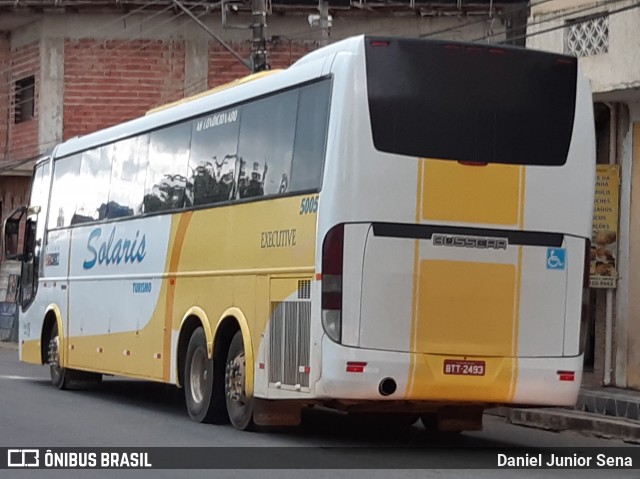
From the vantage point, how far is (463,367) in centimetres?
1295

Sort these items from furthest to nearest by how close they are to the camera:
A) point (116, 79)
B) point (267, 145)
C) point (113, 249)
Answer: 1. point (116, 79)
2. point (113, 249)
3. point (267, 145)

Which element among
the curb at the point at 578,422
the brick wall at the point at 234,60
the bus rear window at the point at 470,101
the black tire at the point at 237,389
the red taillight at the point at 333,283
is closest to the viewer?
the red taillight at the point at 333,283

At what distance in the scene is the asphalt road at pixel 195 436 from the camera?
11641mm

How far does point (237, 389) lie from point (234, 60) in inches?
862

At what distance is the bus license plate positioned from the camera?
1290cm

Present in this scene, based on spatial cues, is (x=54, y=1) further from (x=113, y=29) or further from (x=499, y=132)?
(x=499, y=132)

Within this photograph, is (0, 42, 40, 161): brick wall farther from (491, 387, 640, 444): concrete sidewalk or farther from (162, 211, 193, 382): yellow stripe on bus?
(491, 387, 640, 444): concrete sidewalk

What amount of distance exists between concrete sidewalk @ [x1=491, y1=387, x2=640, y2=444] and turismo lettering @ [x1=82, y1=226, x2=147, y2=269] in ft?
16.6

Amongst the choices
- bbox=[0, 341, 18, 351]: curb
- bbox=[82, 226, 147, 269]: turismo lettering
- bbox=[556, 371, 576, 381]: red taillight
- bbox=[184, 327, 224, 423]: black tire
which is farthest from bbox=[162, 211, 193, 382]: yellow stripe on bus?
bbox=[0, 341, 18, 351]: curb

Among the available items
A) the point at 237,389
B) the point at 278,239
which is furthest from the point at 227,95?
the point at 237,389

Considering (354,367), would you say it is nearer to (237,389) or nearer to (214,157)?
(237,389)

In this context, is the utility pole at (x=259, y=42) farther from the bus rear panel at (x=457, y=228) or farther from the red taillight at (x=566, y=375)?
the red taillight at (x=566, y=375)

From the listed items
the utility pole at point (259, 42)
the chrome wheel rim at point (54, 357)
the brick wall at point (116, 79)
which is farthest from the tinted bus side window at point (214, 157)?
the brick wall at point (116, 79)

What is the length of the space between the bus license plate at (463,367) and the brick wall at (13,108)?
2554cm
